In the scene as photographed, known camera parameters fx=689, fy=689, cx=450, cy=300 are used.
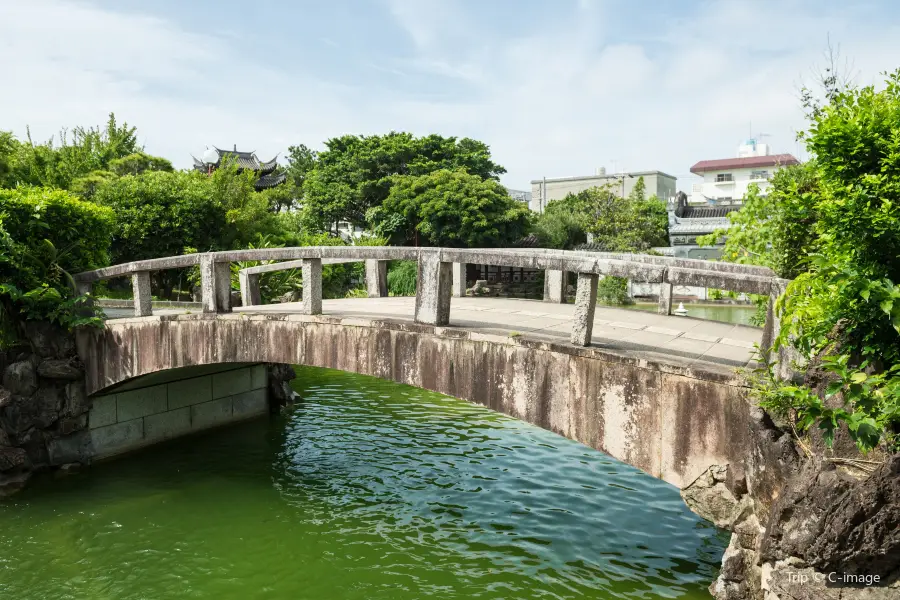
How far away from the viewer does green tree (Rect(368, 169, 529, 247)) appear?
34.8m

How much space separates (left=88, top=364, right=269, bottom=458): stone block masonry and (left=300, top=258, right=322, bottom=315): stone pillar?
4868mm

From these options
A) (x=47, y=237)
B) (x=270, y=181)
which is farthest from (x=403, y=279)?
(x=270, y=181)

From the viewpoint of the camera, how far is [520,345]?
639 centimetres

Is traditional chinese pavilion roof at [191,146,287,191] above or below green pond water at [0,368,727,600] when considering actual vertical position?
above

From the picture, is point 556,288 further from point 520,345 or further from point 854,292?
point 854,292

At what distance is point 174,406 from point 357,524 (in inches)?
207

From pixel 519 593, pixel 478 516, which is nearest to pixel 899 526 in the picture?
pixel 519 593

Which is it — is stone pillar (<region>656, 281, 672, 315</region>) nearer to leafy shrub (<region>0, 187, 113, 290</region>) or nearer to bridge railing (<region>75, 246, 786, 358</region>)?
bridge railing (<region>75, 246, 786, 358</region>)

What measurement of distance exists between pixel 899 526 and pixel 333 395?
43.3ft

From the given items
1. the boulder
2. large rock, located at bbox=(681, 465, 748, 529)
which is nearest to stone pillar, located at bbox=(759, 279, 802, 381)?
large rock, located at bbox=(681, 465, 748, 529)

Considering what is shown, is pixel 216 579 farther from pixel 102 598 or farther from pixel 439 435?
pixel 439 435

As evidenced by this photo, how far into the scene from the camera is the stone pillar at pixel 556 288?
1011 centimetres

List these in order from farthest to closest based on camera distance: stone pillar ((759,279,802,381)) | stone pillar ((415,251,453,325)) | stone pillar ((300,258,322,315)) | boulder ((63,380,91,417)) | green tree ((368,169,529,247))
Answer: green tree ((368,169,529,247)) < boulder ((63,380,91,417)) < stone pillar ((300,258,322,315)) < stone pillar ((415,251,453,325)) < stone pillar ((759,279,802,381))

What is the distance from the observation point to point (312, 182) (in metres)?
39.5
